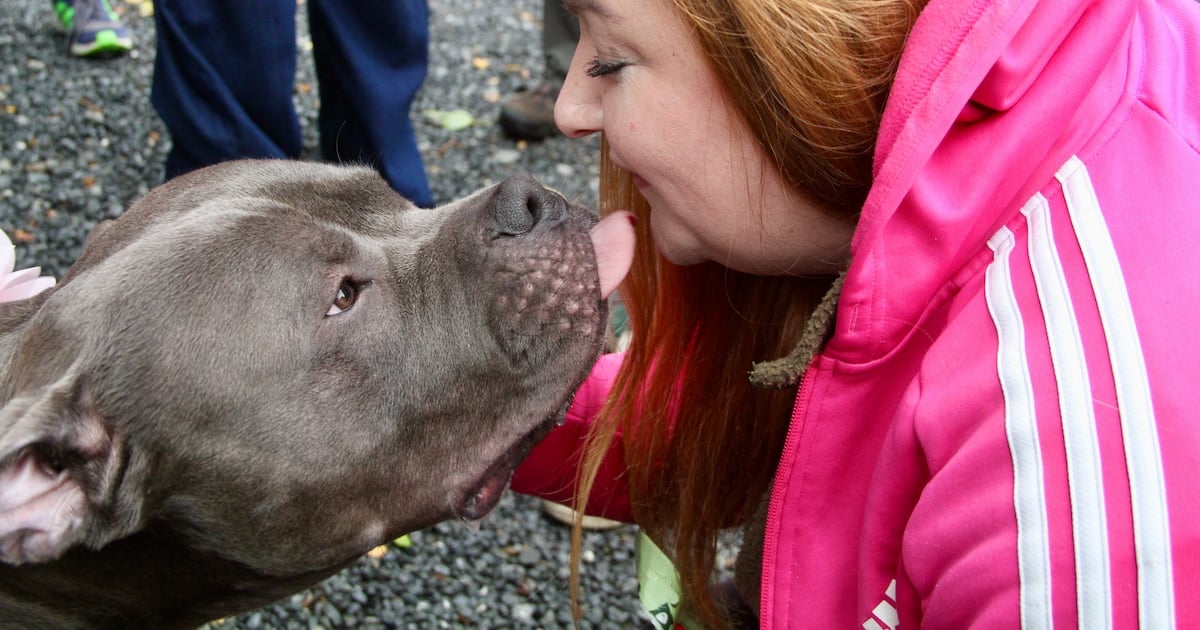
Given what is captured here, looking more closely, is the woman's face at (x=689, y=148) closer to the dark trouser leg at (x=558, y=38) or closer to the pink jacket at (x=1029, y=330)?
the pink jacket at (x=1029, y=330)

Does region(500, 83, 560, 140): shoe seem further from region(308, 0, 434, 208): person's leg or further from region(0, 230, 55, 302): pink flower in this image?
region(0, 230, 55, 302): pink flower

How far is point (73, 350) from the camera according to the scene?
2.29 meters

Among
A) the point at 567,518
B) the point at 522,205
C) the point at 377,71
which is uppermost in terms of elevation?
the point at 522,205

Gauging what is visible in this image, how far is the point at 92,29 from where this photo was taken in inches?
265

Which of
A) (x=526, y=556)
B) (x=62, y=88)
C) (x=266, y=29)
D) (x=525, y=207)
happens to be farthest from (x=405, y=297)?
(x=62, y=88)

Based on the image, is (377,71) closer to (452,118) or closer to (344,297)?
(452,118)

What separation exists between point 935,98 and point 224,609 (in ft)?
6.30

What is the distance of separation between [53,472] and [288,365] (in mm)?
484

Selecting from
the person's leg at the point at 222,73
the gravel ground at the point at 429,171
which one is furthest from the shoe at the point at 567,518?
the person's leg at the point at 222,73

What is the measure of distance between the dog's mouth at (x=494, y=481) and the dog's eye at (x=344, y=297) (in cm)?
48

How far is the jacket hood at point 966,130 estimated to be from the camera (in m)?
1.93

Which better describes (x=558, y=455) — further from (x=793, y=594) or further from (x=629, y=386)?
(x=793, y=594)

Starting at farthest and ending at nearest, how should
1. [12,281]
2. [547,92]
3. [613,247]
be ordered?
[547,92] → [12,281] → [613,247]

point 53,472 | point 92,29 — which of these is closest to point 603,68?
point 53,472
